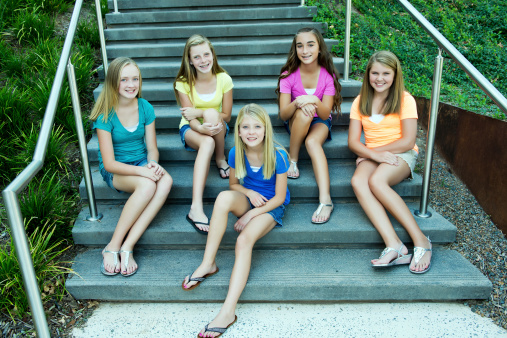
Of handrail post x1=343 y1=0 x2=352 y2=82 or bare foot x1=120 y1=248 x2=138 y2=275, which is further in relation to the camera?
handrail post x1=343 y1=0 x2=352 y2=82

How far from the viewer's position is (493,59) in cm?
419

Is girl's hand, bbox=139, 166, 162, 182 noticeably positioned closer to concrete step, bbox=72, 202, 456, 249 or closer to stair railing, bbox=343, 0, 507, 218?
concrete step, bbox=72, 202, 456, 249

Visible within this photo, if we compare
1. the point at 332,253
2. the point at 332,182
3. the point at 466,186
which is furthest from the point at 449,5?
the point at 332,253

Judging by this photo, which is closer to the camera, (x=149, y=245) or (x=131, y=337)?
(x=131, y=337)

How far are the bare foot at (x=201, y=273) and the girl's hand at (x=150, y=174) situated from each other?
609 mm

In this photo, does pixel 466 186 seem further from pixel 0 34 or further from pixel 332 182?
pixel 0 34

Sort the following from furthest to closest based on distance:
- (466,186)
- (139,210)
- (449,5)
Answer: (449,5) → (466,186) → (139,210)

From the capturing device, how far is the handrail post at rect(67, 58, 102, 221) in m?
2.43

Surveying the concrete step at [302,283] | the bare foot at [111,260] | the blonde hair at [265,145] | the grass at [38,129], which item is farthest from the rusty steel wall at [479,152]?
the grass at [38,129]

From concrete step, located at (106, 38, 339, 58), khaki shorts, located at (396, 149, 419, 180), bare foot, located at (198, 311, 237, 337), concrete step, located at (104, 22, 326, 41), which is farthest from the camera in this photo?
concrete step, located at (104, 22, 326, 41)

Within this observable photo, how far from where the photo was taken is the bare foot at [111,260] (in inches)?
92.7

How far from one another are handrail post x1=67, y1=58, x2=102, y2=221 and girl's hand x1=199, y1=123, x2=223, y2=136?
73 centimetres

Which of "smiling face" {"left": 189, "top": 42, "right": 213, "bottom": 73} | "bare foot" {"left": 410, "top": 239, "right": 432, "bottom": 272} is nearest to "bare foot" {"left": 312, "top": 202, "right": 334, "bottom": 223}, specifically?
"bare foot" {"left": 410, "top": 239, "right": 432, "bottom": 272}

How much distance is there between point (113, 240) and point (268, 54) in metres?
2.49
